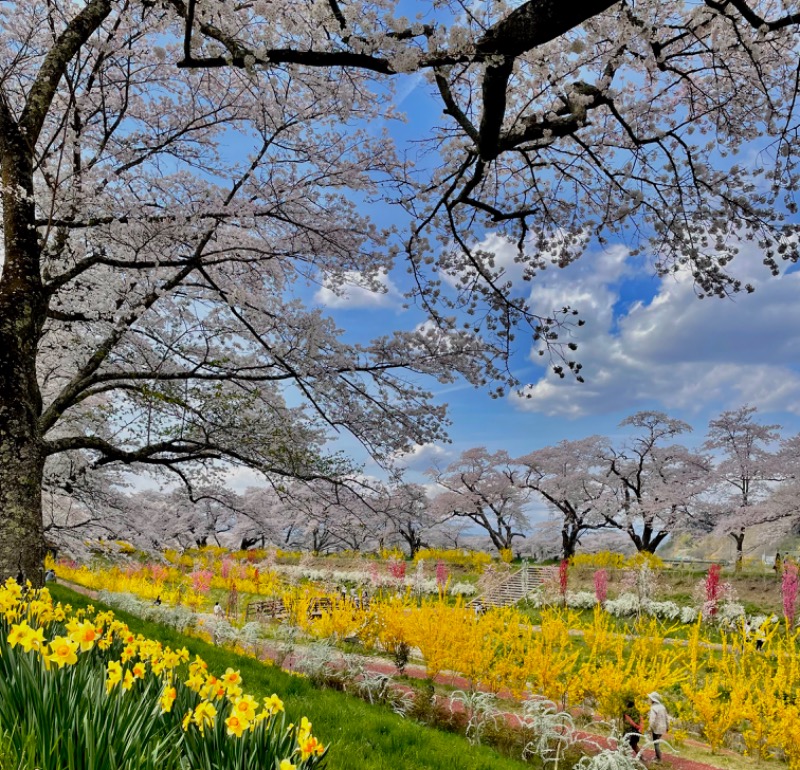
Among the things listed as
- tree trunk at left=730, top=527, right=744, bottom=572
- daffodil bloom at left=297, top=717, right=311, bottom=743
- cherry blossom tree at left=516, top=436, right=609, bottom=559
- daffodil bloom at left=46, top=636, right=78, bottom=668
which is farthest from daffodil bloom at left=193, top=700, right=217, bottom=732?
cherry blossom tree at left=516, top=436, right=609, bottom=559

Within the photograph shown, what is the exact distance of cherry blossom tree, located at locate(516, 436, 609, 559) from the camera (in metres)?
27.2

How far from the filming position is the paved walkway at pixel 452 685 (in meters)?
5.45

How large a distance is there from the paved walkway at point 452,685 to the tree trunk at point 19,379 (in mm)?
3849

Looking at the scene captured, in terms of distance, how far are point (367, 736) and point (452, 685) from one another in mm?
3968

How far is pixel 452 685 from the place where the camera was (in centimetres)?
795

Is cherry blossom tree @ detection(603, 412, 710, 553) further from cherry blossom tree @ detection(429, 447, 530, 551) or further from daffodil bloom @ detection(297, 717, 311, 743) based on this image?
daffodil bloom @ detection(297, 717, 311, 743)

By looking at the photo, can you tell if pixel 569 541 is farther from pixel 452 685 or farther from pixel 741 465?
pixel 452 685

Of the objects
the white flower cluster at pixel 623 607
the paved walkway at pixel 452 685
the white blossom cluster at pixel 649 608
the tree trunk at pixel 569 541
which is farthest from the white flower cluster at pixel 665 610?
the tree trunk at pixel 569 541

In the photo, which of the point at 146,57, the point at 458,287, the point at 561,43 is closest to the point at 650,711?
the point at 458,287

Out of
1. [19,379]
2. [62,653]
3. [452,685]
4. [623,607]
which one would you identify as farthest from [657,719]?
[623,607]

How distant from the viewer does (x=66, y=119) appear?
5801mm

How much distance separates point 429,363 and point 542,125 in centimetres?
280

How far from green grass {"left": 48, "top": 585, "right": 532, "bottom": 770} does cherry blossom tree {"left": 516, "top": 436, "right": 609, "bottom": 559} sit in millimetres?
23037

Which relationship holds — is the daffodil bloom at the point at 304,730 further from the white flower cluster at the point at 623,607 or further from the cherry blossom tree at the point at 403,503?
the white flower cluster at the point at 623,607
